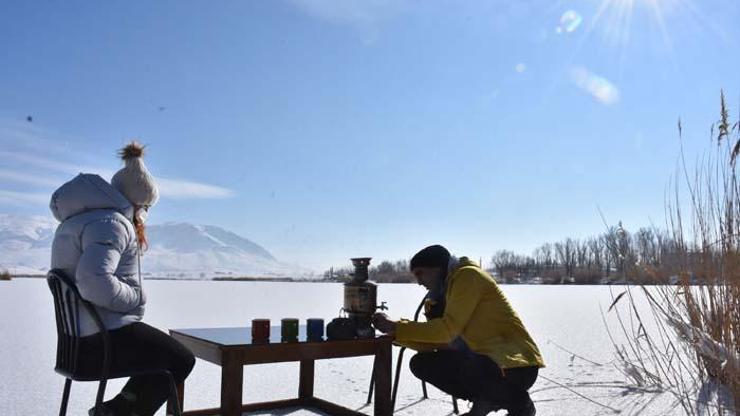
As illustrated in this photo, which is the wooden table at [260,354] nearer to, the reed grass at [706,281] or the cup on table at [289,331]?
the cup on table at [289,331]

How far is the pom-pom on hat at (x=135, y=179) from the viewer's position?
2.33m

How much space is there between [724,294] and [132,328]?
9.24 feet

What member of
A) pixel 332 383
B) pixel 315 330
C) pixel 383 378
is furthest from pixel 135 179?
pixel 332 383

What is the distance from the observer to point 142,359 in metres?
2.06

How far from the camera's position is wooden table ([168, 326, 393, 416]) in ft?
7.20

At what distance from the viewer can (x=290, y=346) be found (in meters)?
2.36

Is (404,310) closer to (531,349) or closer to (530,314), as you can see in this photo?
(530,314)

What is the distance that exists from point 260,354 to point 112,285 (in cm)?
62

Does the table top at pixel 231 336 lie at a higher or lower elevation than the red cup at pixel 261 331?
lower

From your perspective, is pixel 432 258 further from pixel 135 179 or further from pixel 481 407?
pixel 135 179

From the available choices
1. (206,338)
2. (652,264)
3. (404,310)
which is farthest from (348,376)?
(404,310)

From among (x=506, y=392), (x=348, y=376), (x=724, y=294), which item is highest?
(x=724, y=294)

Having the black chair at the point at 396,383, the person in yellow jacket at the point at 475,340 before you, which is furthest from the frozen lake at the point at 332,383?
the person in yellow jacket at the point at 475,340

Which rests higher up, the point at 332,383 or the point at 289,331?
the point at 289,331
